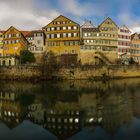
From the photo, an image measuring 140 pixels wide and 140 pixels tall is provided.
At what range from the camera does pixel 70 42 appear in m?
71.9

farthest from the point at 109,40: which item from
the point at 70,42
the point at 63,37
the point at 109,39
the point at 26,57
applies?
the point at 26,57

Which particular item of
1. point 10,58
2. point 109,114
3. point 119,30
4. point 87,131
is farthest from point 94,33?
point 87,131

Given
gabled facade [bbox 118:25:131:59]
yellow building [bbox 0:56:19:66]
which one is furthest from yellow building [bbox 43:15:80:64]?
gabled facade [bbox 118:25:131:59]

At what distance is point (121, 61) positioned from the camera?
7638 cm

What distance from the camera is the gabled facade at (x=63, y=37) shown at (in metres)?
71.8

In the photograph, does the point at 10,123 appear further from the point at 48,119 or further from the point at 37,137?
the point at 37,137

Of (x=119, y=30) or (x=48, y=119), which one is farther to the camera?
(x=119, y=30)

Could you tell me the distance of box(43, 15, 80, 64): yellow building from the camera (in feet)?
236

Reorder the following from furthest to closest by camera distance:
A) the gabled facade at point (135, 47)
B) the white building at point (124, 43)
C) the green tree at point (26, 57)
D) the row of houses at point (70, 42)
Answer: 1. the gabled facade at point (135, 47)
2. the white building at point (124, 43)
3. the row of houses at point (70, 42)
4. the green tree at point (26, 57)

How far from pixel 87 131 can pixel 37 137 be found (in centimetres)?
322

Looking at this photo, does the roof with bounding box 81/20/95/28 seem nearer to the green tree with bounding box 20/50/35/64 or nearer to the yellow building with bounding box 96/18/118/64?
the yellow building with bounding box 96/18/118/64

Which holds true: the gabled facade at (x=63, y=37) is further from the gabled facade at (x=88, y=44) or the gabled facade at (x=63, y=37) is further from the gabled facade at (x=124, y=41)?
the gabled facade at (x=124, y=41)

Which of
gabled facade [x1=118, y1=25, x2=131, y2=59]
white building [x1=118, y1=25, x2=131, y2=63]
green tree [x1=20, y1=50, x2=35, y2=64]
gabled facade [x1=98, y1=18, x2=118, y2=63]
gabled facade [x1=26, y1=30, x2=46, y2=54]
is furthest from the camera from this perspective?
gabled facade [x1=118, y1=25, x2=131, y2=59]

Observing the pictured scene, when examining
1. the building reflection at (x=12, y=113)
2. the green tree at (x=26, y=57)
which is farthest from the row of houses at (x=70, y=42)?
the building reflection at (x=12, y=113)
